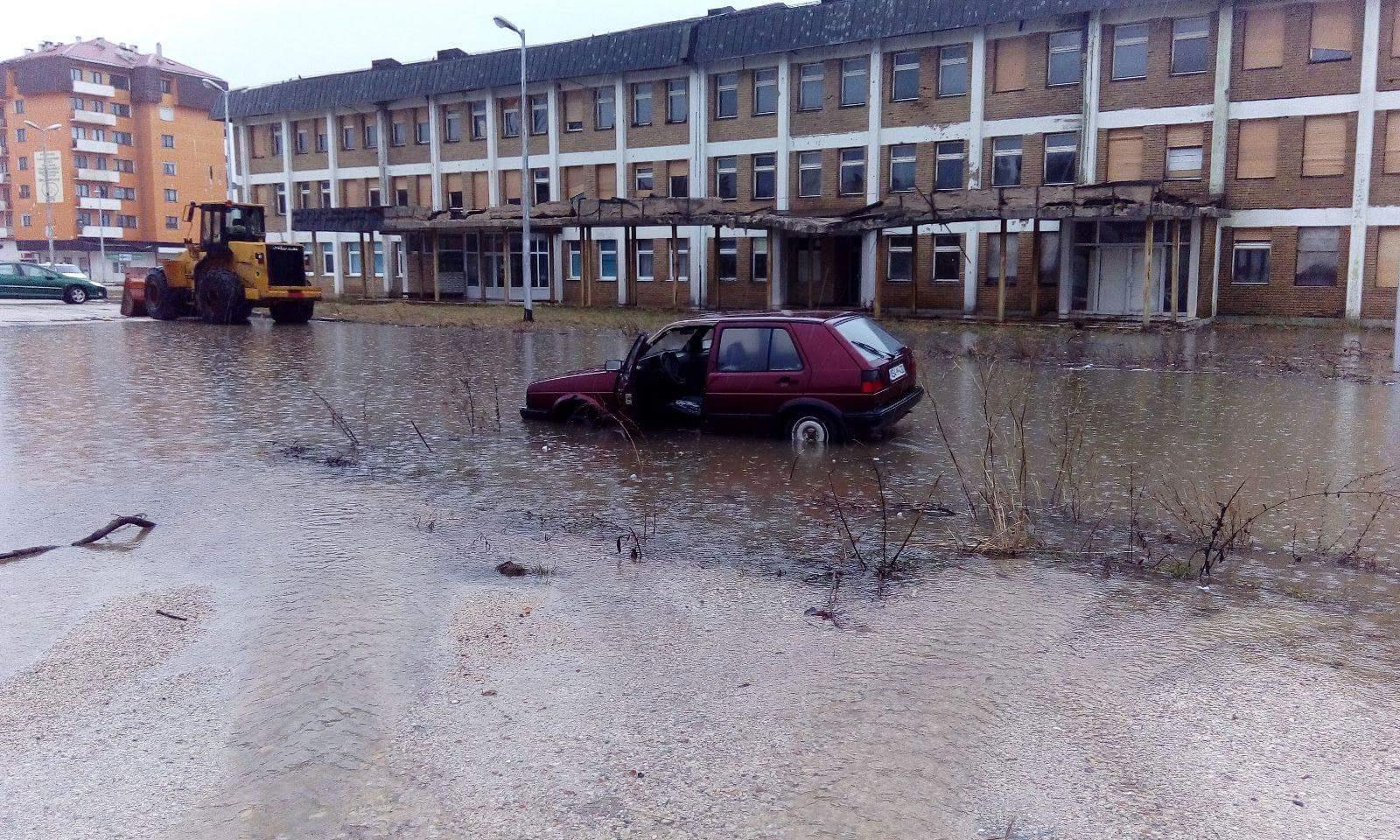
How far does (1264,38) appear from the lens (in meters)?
31.7

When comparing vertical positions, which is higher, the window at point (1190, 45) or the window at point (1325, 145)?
the window at point (1190, 45)

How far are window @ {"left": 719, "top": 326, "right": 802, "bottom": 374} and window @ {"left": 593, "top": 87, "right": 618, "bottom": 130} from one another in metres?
35.7

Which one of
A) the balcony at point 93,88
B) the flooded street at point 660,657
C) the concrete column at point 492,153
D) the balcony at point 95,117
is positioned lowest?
the flooded street at point 660,657

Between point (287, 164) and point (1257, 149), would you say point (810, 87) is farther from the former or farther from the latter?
point (287, 164)

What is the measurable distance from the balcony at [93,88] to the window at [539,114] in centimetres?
5464

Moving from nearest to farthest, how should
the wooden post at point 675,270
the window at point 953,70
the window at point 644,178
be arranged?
the window at point 953,70
the wooden post at point 675,270
the window at point 644,178

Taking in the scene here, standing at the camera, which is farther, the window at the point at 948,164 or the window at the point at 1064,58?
the window at the point at 948,164

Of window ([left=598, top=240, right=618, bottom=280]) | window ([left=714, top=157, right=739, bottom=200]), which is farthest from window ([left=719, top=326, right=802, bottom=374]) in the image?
window ([left=598, top=240, right=618, bottom=280])

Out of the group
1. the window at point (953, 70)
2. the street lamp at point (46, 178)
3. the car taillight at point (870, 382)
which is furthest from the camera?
the street lamp at point (46, 178)

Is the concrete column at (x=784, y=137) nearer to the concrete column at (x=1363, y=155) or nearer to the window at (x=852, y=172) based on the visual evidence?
the window at (x=852, y=172)

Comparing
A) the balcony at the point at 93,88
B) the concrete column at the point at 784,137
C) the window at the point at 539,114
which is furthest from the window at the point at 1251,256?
the balcony at the point at 93,88

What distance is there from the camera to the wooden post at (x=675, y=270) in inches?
1495

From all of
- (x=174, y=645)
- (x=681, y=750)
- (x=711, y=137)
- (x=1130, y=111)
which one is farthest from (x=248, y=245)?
(x=681, y=750)

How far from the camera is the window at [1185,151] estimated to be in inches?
1296
